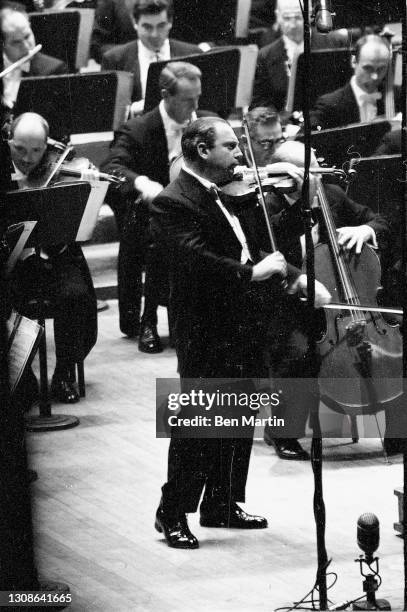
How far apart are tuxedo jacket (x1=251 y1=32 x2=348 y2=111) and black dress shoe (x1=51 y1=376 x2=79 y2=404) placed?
1803 millimetres

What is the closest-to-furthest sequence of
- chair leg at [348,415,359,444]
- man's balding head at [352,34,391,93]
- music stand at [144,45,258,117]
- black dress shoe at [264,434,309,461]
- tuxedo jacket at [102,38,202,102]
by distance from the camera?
black dress shoe at [264,434,309,461], chair leg at [348,415,359,444], music stand at [144,45,258,117], man's balding head at [352,34,391,93], tuxedo jacket at [102,38,202,102]

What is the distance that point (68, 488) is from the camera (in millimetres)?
4277

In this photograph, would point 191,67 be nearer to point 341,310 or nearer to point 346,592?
point 341,310

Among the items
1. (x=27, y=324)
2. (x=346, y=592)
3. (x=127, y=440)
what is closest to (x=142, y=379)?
(x=127, y=440)

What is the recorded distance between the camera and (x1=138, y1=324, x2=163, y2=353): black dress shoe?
5.55 metres

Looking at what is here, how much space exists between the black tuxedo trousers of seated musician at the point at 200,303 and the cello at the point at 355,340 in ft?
1.76

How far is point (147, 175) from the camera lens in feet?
17.9

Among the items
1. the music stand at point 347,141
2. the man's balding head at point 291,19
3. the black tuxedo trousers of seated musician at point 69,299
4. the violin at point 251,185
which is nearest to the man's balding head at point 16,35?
the black tuxedo trousers of seated musician at point 69,299

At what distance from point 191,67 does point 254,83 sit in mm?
1117

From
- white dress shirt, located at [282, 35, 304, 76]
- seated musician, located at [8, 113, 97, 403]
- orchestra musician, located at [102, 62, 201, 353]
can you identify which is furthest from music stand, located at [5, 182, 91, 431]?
white dress shirt, located at [282, 35, 304, 76]

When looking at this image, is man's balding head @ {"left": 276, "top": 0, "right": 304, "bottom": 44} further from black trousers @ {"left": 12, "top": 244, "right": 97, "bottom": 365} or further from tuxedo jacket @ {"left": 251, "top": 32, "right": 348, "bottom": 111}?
black trousers @ {"left": 12, "top": 244, "right": 97, "bottom": 365}

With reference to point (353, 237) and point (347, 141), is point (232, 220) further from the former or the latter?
point (347, 141)

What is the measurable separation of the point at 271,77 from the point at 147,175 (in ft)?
4.03

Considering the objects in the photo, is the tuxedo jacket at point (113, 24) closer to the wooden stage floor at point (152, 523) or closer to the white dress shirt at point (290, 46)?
the white dress shirt at point (290, 46)
